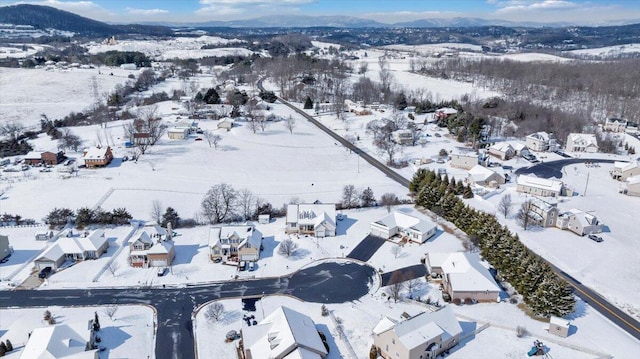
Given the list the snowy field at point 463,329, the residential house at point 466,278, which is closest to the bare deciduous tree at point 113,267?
the snowy field at point 463,329

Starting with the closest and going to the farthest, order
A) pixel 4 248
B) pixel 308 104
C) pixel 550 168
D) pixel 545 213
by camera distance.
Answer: pixel 4 248
pixel 545 213
pixel 550 168
pixel 308 104

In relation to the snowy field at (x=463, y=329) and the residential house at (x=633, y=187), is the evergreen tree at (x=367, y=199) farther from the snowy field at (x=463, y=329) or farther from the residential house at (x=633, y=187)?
the residential house at (x=633, y=187)

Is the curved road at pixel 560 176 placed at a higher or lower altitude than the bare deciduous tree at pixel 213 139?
lower

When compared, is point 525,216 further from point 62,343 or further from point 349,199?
point 62,343

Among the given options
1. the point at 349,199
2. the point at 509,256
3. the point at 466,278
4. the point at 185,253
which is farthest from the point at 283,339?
the point at 349,199

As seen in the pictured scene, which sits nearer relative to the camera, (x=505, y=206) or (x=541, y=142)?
(x=505, y=206)

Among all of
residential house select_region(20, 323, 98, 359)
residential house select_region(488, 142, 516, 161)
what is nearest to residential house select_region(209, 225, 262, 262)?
residential house select_region(20, 323, 98, 359)

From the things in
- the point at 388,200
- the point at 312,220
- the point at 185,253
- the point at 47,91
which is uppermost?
the point at 47,91
